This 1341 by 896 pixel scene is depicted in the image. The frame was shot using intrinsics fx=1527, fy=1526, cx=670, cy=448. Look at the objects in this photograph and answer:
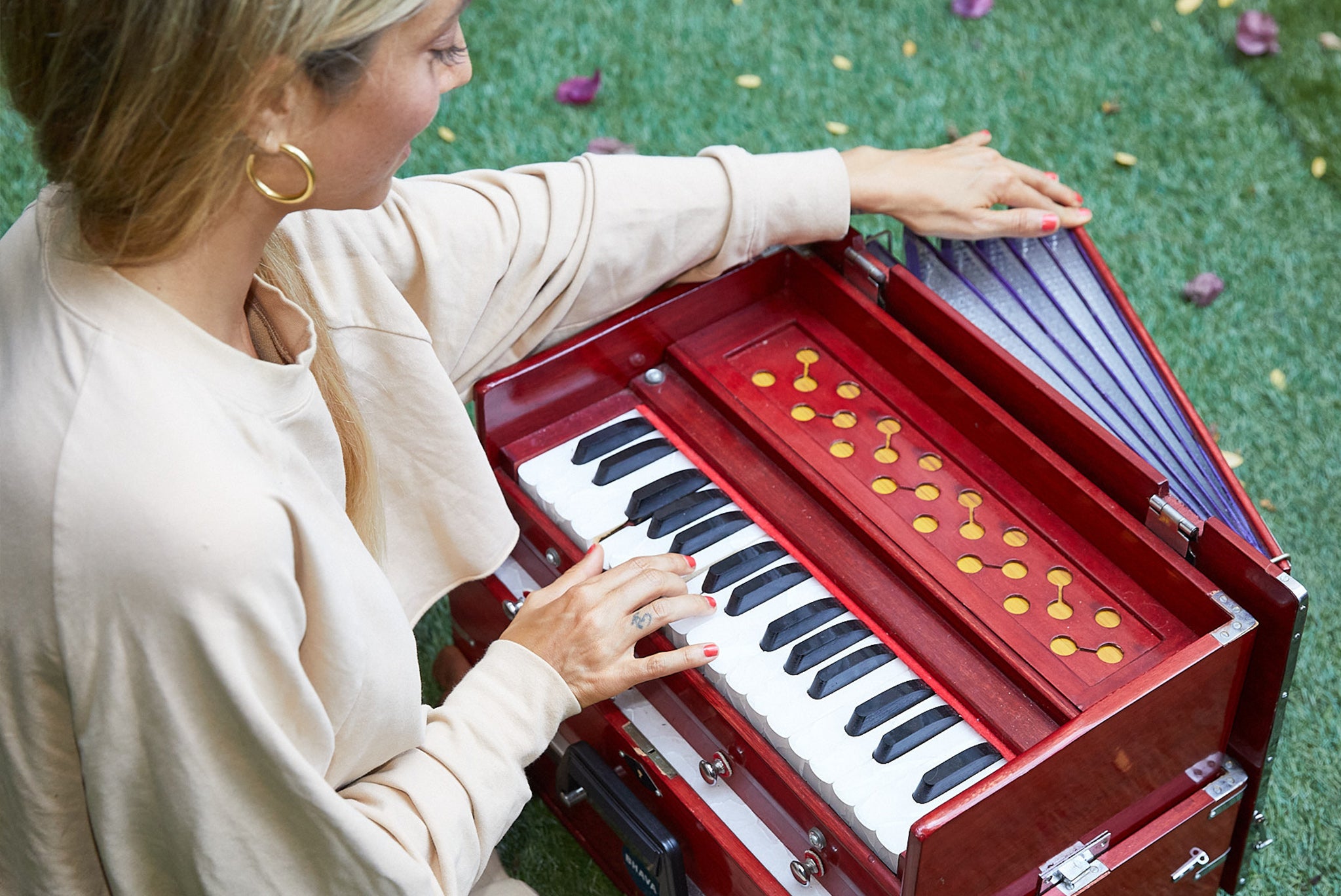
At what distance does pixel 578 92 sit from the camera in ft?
11.8

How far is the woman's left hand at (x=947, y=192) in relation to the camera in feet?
7.73

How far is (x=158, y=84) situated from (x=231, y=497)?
39cm

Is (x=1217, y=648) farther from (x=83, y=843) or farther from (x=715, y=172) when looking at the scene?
(x=83, y=843)

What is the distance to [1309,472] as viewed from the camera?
295 centimetres

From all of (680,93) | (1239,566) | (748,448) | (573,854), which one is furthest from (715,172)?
(680,93)

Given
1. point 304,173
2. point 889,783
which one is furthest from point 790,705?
point 304,173

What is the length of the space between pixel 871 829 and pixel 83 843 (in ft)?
2.96

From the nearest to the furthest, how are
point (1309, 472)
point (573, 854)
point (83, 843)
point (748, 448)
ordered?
point (83, 843) < point (748, 448) < point (573, 854) < point (1309, 472)

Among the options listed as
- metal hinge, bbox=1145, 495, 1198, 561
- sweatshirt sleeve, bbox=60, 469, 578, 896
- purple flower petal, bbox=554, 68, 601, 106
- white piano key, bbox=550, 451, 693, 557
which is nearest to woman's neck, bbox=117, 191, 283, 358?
sweatshirt sleeve, bbox=60, 469, 578, 896

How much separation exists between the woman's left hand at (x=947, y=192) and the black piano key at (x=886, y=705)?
0.78m

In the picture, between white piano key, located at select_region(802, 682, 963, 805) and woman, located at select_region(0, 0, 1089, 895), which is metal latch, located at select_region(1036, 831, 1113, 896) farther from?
woman, located at select_region(0, 0, 1089, 895)

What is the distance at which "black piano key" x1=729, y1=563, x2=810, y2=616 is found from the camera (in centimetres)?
205

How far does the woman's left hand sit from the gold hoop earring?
105cm

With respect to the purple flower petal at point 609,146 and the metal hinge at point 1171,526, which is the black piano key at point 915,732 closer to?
the metal hinge at point 1171,526
